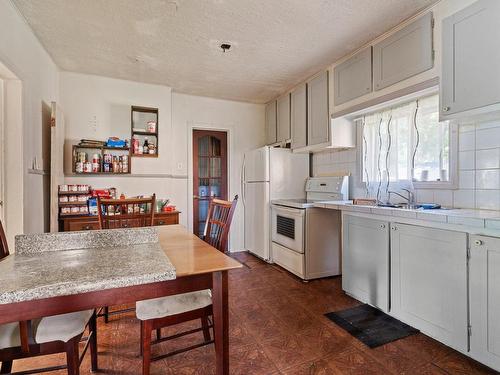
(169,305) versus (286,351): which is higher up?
(169,305)

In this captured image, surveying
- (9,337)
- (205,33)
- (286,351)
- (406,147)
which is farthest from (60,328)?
(406,147)

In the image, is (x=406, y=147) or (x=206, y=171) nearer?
(x=406, y=147)

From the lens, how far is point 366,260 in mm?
2391

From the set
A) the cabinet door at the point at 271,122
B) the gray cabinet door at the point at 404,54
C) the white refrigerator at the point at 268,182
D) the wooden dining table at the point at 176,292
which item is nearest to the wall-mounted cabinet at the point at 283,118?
the cabinet door at the point at 271,122

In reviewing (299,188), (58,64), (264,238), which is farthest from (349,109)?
(58,64)

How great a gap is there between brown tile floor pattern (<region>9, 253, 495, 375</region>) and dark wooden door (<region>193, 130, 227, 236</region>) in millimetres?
1943

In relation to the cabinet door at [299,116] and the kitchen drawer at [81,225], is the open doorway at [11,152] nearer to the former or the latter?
the kitchen drawer at [81,225]

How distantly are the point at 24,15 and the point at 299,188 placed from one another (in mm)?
3350

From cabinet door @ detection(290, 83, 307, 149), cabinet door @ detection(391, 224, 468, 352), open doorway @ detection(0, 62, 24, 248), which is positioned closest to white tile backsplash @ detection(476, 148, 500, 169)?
cabinet door @ detection(391, 224, 468, 352)

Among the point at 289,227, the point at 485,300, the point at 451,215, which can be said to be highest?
the point at 451,215

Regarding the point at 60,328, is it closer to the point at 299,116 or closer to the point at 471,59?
the point at 471,59

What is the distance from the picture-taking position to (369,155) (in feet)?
9.74

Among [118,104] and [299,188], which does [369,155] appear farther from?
[118,104]

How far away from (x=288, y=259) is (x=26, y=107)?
9.93 feet
